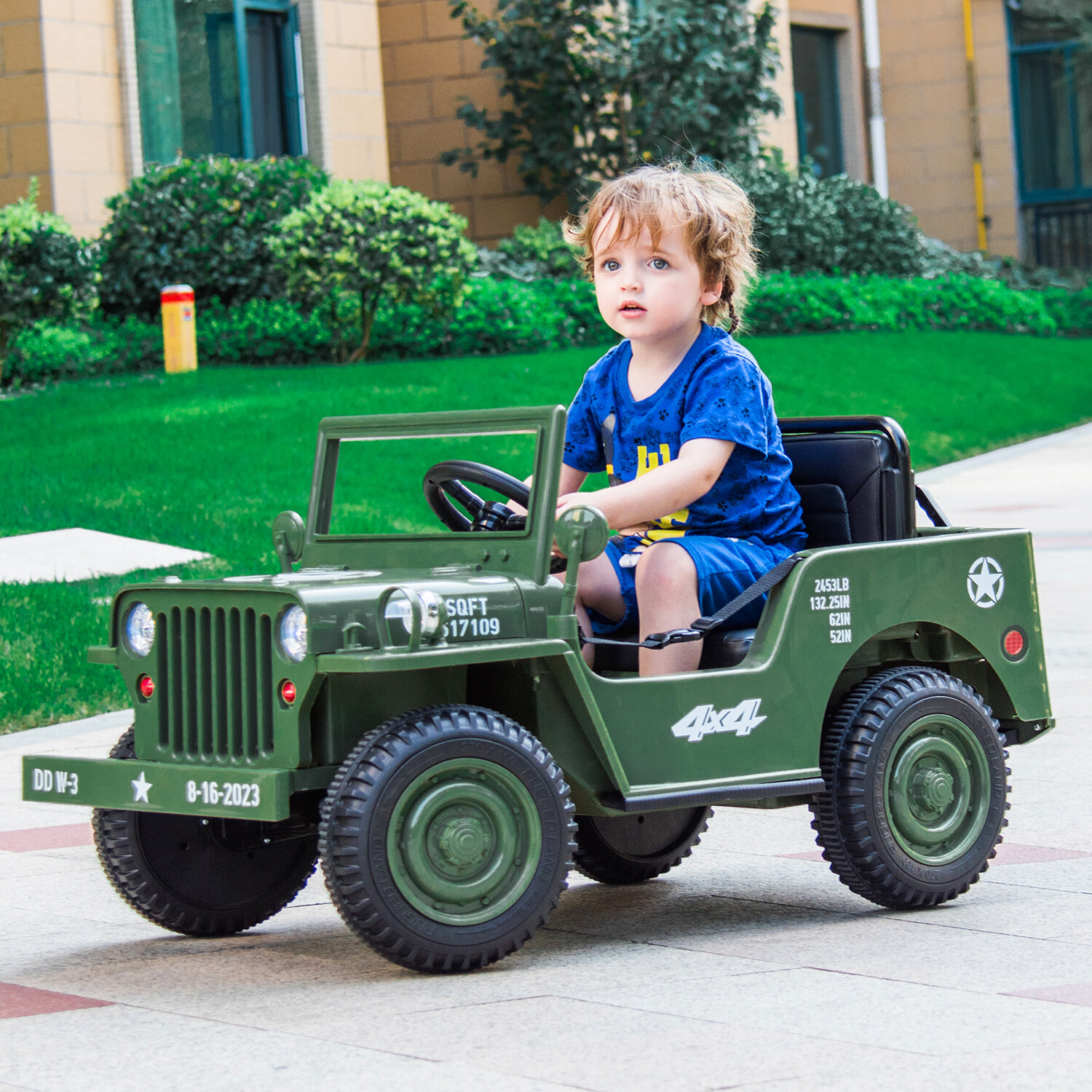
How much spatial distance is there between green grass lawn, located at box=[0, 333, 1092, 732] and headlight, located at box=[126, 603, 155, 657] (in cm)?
353

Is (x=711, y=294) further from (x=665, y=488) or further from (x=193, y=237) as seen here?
(x=193, y=237)

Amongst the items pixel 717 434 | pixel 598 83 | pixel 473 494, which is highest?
pixel 598 83

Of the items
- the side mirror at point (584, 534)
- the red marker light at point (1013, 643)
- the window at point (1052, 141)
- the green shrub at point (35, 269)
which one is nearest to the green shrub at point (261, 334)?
the green shrub at point (35, 269)

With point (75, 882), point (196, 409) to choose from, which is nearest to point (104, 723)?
point (75, 882)

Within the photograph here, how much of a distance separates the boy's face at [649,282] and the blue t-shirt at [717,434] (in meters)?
0.12

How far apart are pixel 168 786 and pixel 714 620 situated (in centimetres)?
130

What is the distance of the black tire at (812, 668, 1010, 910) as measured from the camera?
4.66 metres

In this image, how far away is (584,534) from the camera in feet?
13.9

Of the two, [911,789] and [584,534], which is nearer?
[584,534]

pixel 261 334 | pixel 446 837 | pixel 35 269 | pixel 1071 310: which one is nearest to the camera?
pixel 446 837

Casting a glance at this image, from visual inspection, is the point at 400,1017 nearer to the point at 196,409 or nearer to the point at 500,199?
the point at 196,409

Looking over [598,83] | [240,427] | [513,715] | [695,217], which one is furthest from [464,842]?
[598,83]

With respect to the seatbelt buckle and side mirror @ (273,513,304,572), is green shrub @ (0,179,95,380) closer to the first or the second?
side mirror @ (273,513,304,572)

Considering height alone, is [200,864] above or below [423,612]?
below
